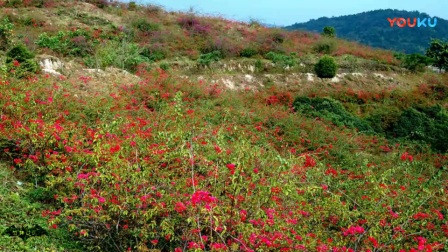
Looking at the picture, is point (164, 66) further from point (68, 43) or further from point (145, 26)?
point (145, 26)

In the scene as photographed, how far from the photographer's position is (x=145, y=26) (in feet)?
75.6

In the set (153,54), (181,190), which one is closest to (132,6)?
(153,54)

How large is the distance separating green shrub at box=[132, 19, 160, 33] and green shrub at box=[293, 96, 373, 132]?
10847 millimetres

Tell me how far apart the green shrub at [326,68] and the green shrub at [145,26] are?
9.68 metres

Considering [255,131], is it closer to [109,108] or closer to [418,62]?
[109,108]

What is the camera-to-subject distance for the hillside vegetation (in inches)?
197

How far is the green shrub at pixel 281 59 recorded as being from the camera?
21219mm

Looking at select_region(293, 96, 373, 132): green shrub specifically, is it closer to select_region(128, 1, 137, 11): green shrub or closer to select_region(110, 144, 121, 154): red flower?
select_region(110, 144, 121, 154): red flower

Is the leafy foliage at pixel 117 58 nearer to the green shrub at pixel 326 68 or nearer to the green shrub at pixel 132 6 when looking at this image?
the green shrub at pixel 132 6

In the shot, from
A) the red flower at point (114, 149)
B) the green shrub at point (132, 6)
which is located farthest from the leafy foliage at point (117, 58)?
the red flower at point (114, 149)

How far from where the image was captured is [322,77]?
21.1 meters

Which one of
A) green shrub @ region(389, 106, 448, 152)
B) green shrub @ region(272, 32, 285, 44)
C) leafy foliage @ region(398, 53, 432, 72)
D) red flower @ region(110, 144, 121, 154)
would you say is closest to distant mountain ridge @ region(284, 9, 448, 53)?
leafy foliage @ region(398, 53, 432, 72)

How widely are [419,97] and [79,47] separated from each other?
1743cm

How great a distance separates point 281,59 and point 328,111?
6891 millimetres
